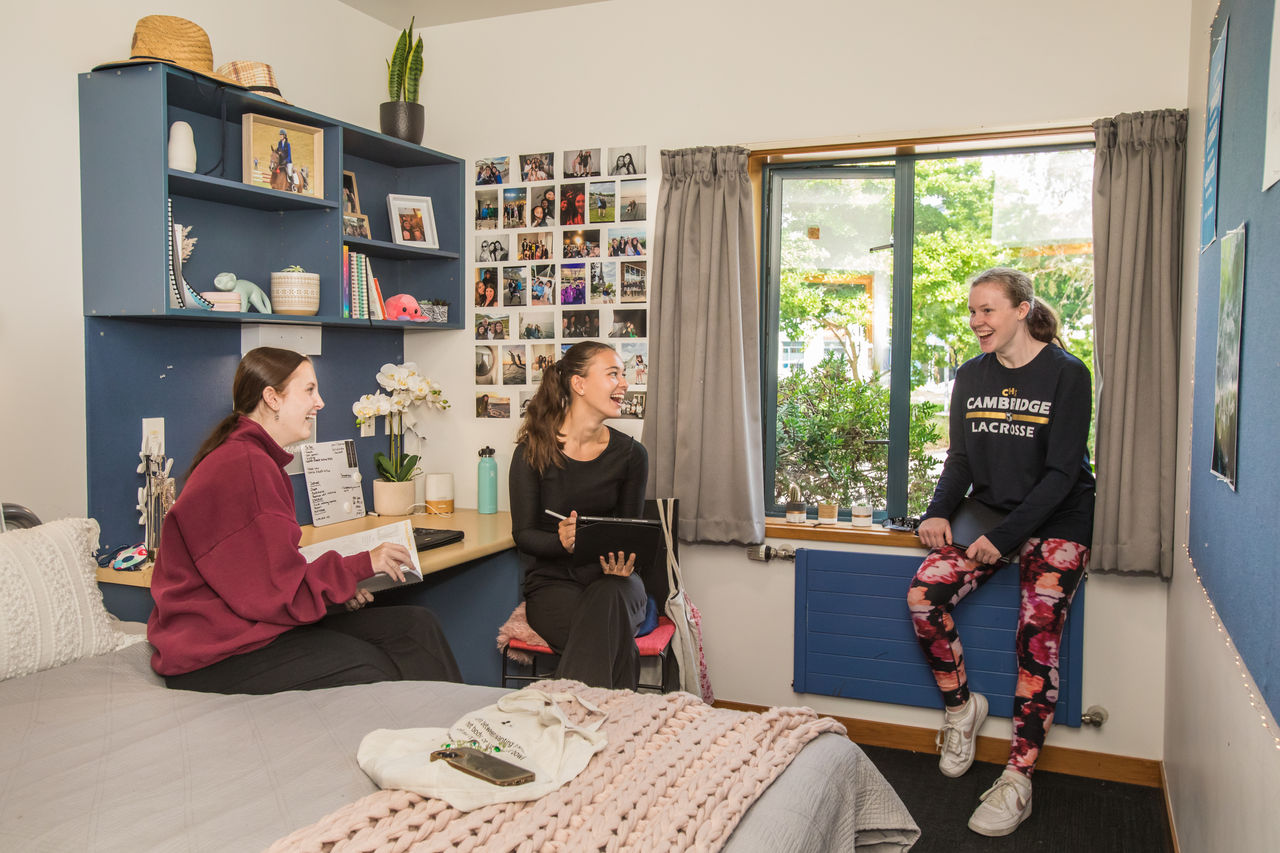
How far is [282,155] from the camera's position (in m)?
3.03

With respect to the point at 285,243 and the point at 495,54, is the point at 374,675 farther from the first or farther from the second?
the point at 495,54

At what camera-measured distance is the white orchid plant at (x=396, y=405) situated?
11.7ft

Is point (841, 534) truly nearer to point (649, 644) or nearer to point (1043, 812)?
point (649, 644)

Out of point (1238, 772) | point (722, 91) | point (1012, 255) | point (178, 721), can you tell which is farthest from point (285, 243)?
point (1238, 772)

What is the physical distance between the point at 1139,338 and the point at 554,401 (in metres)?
1.83

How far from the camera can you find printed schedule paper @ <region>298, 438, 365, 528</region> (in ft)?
11.3

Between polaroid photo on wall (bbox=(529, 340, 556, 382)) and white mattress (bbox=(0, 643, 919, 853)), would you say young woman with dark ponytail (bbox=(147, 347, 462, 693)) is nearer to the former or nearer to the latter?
white mattress (bbox=(0, 643, 919, 853))

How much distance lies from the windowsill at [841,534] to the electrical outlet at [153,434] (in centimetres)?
201

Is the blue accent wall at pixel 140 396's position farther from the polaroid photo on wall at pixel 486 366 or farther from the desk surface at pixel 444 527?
the polaroid photo on wall at pixel 486 366

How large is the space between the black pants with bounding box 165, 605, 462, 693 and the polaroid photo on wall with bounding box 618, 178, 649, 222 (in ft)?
5.56

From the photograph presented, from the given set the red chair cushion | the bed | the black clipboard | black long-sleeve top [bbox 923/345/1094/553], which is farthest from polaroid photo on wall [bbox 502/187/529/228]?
the bed

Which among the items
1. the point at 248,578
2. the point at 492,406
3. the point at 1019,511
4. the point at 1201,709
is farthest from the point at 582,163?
the point at 1201,709

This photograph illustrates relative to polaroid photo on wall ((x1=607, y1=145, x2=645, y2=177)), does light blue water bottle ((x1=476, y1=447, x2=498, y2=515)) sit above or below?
below

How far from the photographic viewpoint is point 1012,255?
10.8 feet
